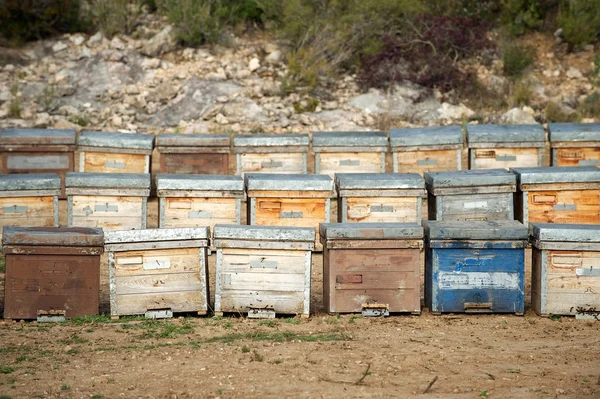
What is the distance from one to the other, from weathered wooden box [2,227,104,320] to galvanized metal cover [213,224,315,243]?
1.22 m

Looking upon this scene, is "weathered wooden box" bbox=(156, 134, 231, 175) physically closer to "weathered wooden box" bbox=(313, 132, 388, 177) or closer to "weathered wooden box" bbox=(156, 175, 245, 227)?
"weathered wooden box" bbox=(313, 132, 388, 177)

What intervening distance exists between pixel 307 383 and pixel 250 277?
223 centimetres

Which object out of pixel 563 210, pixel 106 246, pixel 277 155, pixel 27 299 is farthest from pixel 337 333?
pixel 277 155

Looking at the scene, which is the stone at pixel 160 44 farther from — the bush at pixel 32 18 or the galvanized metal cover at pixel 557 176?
the galvanized metal cover at pixel 557 176

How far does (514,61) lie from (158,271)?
13.6 meters

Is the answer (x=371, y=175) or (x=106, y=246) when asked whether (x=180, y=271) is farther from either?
(x=371, y=175)

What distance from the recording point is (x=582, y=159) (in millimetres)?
14375

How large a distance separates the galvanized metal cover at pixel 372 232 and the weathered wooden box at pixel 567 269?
1285mm

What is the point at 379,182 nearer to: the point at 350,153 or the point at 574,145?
the point at 350,153

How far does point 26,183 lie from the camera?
39.9 feet

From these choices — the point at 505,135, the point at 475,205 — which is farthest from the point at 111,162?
the point at 505,135

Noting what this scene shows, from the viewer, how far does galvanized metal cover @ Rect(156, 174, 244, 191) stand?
1180 cm

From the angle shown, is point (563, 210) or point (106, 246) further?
point (563, 210)

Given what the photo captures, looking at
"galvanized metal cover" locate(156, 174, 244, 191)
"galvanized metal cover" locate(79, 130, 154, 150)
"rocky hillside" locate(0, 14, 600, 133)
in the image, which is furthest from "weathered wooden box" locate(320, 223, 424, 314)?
"rocky hillside" locate(0, 14, 600, 133)
